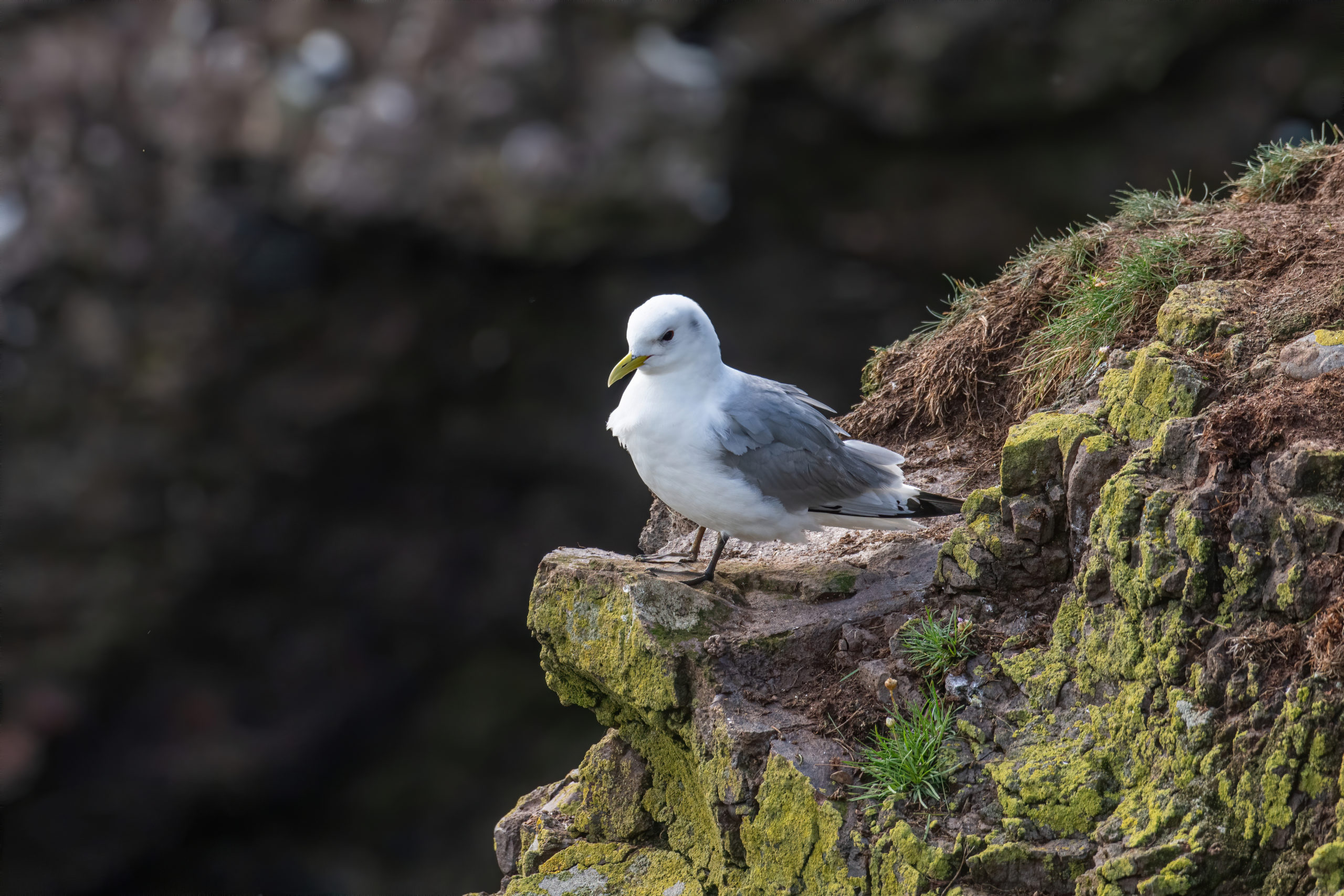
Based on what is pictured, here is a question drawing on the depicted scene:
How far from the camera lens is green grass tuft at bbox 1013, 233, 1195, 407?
14.8ft

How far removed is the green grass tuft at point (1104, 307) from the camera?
14.8ft

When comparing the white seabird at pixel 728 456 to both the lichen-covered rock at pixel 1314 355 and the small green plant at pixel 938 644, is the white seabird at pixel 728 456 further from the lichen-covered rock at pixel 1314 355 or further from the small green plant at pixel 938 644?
the lichen-covered rock at pixel 1314 355

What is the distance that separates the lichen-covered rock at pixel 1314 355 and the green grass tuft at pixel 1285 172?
2.23m

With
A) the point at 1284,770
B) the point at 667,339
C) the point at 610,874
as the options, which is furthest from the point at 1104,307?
the point at 610,874

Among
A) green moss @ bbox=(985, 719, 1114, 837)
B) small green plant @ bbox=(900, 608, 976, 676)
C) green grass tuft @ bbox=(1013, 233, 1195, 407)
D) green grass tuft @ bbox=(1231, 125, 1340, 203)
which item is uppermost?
green grass tuft @ bbox=(1231, 125, 1340, 203)

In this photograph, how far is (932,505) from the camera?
4.30 m

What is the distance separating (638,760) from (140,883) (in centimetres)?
1206

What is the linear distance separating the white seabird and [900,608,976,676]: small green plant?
29.4 inches

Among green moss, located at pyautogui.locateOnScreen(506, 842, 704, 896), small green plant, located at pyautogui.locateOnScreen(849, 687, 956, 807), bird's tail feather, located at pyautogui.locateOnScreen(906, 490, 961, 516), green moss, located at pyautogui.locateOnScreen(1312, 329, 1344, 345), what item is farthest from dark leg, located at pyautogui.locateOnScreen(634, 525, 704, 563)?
green moss, located at pyautogui.locateOnScreen(1312, 329, 1344, 345)

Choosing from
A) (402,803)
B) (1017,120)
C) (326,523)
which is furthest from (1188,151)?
(402,803)

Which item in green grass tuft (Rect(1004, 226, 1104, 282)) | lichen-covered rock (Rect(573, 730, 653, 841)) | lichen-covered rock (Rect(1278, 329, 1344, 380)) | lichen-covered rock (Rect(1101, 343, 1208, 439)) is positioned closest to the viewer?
lichen-covered rock (Rect(1278, 329, 1344, 380))

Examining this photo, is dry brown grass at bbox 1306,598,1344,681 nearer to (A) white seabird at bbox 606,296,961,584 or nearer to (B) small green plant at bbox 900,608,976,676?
(B) small green plant at bbox 900,608,976,676

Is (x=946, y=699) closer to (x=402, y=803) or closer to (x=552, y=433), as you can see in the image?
(x=552, y=433)

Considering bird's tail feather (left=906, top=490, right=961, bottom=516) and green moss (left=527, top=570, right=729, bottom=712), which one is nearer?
green moss (left=527, top=570, right=729, bottom=712)
